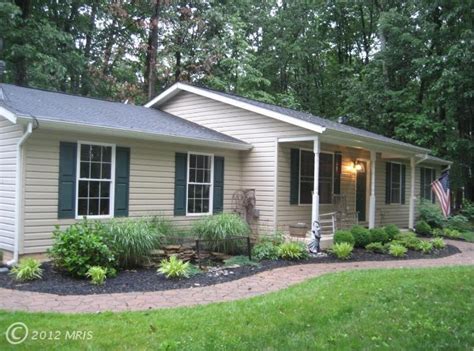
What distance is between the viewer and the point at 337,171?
42.3 ft

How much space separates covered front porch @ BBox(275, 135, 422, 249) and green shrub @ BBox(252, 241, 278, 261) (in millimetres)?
1474

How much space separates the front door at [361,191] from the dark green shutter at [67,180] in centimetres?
892

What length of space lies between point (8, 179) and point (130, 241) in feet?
8.62

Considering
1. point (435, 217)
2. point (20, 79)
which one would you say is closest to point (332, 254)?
point (435, 217)

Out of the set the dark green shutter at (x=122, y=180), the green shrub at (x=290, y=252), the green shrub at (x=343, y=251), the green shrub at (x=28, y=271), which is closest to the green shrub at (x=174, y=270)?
the green shrub at (x=28, y=271)

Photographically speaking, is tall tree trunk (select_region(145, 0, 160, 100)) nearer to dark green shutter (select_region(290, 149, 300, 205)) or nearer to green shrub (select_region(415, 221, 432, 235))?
dark green shutter (select_region(290, 149, 300, 205))

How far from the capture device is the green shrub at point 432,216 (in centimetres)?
1573

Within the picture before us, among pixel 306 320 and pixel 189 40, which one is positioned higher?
pixel 189 40

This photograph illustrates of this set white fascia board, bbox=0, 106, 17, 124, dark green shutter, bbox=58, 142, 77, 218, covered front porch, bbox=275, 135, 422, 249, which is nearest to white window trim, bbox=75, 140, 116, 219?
dark green shutter, bbox=58, 142, 77, 218

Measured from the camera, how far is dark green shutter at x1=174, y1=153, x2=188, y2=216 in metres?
10.2

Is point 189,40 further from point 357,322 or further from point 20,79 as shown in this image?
point 357,322

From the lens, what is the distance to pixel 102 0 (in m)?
19.8

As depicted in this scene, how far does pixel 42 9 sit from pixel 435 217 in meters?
17.9

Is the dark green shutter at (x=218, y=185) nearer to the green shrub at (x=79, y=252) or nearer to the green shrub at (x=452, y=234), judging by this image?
the green shrub at (x=79, y=252)
